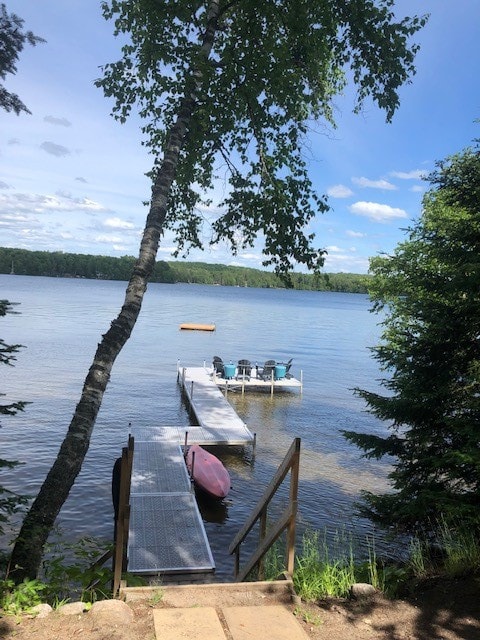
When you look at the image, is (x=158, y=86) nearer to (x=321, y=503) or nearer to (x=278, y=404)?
(x=321, y=503)

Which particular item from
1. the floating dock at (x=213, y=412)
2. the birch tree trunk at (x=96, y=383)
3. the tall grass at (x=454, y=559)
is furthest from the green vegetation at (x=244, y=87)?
the floating dock at (x=213, y=412)

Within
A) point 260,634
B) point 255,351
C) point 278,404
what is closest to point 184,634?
point 260,634

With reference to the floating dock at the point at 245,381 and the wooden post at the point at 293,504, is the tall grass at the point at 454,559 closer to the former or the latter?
the wooden post at the point at 293,504

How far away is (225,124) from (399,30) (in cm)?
268

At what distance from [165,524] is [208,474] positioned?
395 centimetres

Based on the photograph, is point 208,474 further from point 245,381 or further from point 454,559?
point 245,381

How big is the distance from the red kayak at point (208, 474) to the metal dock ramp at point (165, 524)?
475 mm

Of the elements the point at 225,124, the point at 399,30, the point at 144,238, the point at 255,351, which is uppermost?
the point at 399,30

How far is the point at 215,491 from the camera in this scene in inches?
562

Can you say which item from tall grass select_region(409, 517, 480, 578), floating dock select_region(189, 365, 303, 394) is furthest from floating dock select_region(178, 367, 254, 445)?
tall grass select_region(409, 517, 480, 578)

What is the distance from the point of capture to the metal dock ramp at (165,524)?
9.35m

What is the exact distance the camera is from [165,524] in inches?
423

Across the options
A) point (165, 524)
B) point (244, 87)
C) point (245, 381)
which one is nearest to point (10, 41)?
point (244, 87)

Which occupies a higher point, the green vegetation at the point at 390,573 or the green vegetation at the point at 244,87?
the green vegetation at the point at 244,87
